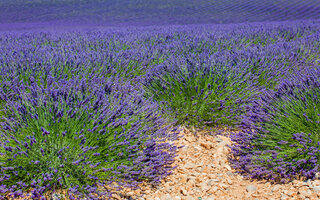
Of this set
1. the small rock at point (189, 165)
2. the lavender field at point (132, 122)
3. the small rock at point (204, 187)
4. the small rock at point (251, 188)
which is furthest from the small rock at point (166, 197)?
the small rock at point (251, 188)

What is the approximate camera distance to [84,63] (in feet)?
10.5

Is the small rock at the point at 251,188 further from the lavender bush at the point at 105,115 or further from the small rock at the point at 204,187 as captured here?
the small rock at the point at 204,187

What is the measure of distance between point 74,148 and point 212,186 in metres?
0.96

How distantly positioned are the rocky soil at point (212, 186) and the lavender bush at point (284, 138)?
0.08m

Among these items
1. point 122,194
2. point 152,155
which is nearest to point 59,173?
point 122,194

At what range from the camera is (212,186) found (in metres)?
2.04

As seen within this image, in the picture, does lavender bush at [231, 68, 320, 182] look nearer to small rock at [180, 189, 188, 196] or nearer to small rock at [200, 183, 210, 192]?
small rock at [200, 183, 210, 192]

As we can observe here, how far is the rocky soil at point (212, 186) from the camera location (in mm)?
1840

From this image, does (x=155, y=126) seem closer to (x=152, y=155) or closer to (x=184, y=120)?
(x=152, y=155)

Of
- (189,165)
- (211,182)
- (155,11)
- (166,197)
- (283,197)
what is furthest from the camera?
(155,11)

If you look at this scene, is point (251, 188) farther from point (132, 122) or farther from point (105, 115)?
point (105, 115)

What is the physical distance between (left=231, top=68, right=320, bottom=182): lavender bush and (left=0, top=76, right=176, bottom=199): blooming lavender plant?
23.6 inches

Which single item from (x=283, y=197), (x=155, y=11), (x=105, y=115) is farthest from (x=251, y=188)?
(x=155, y=11)

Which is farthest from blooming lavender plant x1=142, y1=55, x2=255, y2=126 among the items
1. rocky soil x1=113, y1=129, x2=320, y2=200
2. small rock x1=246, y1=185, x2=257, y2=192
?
small rock x1=246, y1=185, x2=257, y2=192
